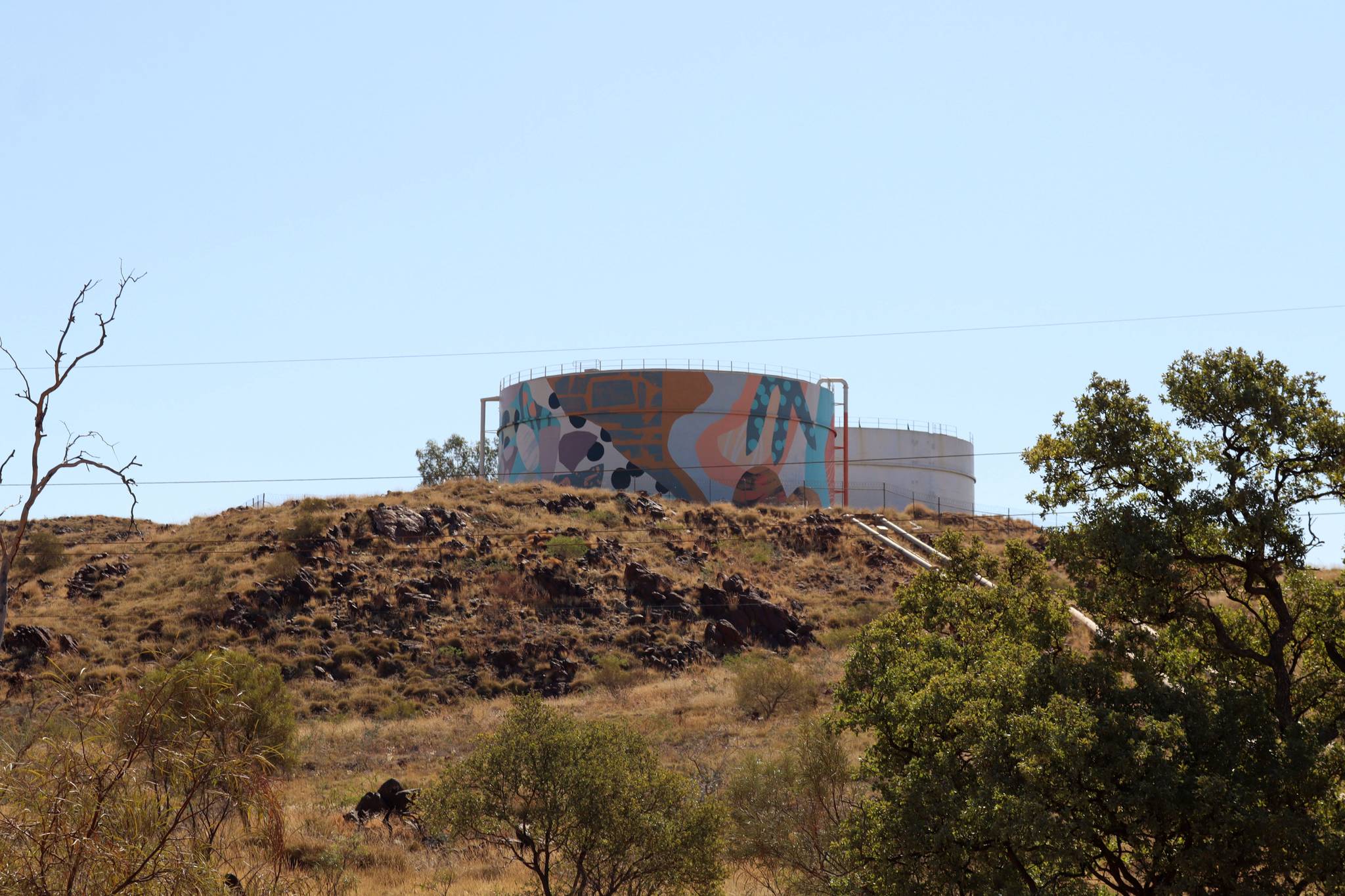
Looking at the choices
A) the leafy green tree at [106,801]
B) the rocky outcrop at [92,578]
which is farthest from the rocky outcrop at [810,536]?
the leafy green tree at [106,801]

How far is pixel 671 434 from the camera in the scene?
5369 centimetres

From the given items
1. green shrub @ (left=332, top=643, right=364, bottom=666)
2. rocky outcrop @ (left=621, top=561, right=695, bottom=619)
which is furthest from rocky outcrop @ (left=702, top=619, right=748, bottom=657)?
green shrub @ (left=332, top=643, right=364, bottom=666)

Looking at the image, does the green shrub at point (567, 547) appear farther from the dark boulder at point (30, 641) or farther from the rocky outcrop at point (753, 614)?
the dark boulder at point (30, 641)

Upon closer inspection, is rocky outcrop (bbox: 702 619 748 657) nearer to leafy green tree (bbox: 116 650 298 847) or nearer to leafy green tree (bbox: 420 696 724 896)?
leafy green tree (bbox: 420 696 724 896)

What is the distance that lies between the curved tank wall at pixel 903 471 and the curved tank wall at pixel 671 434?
26.2 ft

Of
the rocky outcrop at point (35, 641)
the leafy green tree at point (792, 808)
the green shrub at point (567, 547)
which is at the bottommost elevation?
the leafy green tree at point (792, 808)

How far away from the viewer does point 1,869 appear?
232 inches

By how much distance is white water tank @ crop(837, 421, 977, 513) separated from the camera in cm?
6347

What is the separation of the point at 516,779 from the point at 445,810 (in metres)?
0.89

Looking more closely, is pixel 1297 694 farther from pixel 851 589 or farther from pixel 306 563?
pixel 306 563

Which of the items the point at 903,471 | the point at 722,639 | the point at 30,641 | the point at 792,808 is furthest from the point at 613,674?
the point at 903,471

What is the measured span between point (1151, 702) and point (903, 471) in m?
55.6

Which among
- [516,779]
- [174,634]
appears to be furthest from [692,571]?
[516,779]

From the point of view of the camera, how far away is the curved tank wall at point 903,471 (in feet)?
208
